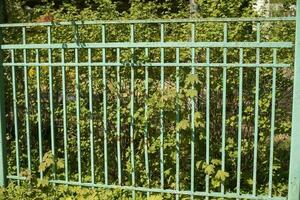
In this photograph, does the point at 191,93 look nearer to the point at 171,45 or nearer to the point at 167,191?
the point at 171,45

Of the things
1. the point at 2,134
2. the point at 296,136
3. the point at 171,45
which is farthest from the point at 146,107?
the point at 2,134

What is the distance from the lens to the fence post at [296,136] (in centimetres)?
404

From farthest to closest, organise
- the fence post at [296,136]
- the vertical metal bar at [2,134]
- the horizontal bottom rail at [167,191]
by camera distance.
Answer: the vertical metal bar at [2,134] → the horizontal bottom rail at [167,191] → the fence post at [296,136]

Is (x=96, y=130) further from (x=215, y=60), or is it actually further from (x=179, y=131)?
(x=215, y=60)

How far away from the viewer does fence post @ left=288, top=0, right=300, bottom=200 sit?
4035 mm

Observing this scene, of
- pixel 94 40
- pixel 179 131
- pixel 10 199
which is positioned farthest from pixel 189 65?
pixel 10 199

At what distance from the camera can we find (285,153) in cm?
525

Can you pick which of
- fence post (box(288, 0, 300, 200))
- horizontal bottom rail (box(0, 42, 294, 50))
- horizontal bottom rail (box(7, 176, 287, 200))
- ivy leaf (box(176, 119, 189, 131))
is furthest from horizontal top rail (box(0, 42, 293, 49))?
horizontal bottom rail (box(7, 176, 287, 200))

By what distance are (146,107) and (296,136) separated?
1.37 m

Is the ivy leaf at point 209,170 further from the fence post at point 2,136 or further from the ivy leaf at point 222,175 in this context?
the fence post at point 2,136

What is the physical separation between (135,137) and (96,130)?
0.57 metres

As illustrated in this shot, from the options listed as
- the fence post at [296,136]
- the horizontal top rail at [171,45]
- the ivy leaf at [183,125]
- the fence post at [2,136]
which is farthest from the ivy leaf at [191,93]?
the fence post at [2,136]

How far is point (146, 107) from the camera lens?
4.60m

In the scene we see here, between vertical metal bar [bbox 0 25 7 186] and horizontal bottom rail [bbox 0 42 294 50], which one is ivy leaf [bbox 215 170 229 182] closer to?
horizontal bottom rail [bbox 0 42 294 50]
